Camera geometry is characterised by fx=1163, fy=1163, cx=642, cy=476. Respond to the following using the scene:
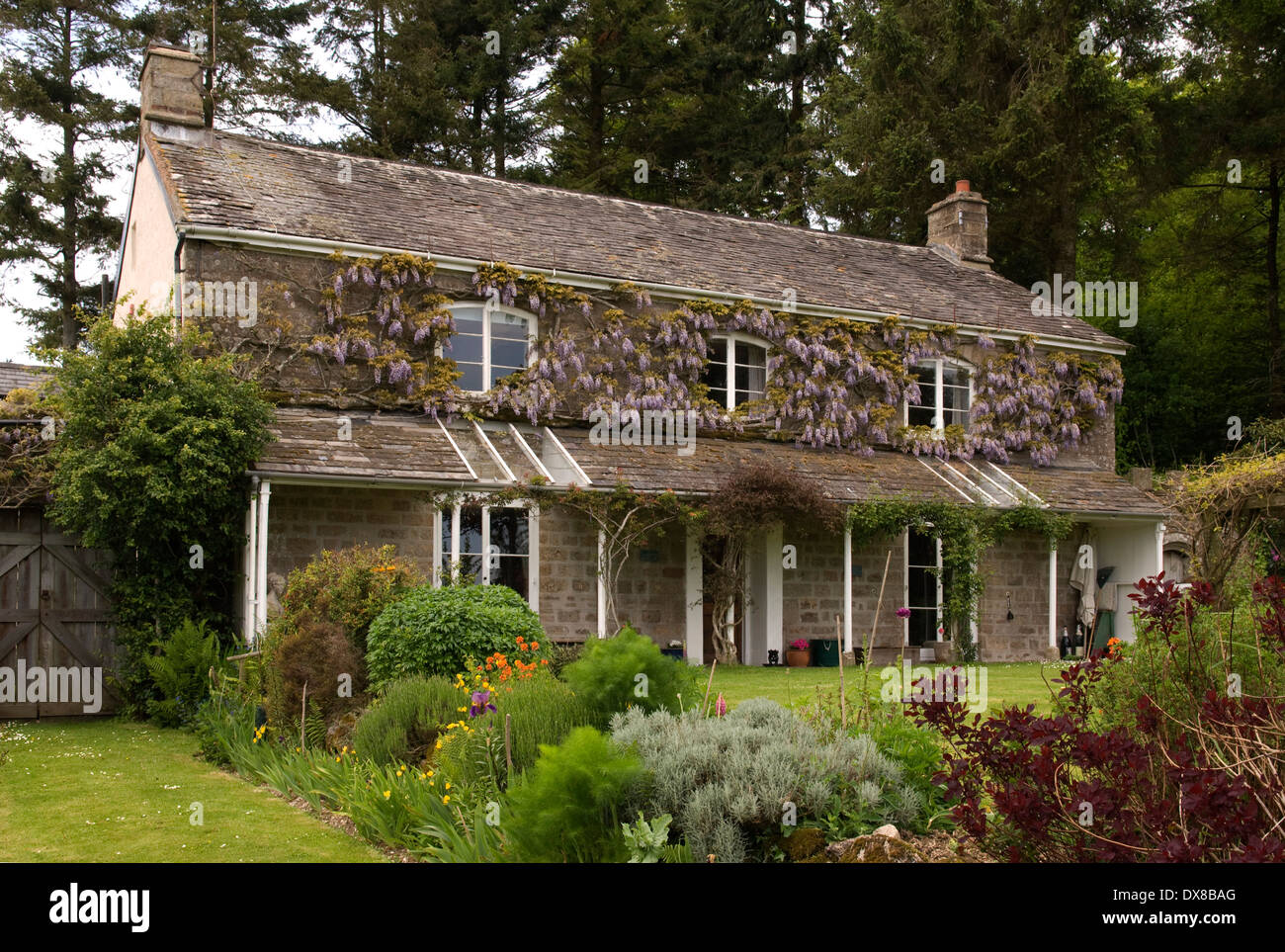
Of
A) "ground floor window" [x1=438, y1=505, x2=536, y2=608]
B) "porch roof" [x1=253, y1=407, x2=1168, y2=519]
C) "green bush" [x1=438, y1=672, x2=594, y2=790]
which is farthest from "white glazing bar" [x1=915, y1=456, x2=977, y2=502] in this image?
"green bush" [x1=438, y1=672, x2=594, y2=790]

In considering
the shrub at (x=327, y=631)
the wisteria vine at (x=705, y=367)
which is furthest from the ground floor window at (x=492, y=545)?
the shrub at (x=327, y=631)

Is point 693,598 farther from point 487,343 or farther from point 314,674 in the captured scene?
point 314,674

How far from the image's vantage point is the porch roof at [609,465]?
1354cm

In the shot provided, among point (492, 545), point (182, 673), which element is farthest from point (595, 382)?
point (182, 673)

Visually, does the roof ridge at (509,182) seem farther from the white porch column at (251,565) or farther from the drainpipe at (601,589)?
the drainpipe at (601,589)

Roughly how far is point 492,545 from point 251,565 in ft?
11.3

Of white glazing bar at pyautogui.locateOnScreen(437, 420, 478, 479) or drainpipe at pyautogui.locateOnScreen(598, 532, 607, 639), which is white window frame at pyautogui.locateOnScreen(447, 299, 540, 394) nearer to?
white glazing bar at pyautogui.locateOnScreen(437, 420, 478, 479)

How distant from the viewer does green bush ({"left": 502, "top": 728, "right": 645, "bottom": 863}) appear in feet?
16.4

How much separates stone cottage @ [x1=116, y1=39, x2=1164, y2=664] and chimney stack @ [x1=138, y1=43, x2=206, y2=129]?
4 cm

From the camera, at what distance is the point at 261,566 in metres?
12.3

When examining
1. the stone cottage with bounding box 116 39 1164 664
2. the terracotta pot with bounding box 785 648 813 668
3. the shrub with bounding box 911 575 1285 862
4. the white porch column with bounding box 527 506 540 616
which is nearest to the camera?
the shrub with bounding box 911 575 1285 862

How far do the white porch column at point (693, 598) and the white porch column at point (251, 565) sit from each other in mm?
6055
